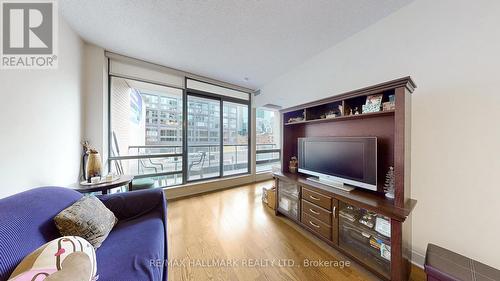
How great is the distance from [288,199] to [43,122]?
9.41 feet

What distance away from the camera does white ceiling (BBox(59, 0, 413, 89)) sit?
161 centimetres

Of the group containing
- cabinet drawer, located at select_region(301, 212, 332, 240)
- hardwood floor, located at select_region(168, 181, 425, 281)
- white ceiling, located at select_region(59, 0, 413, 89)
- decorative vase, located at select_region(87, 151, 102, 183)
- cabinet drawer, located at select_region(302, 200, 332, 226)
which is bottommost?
hardwood floor, located at select_region(168, 181, 425, 281)

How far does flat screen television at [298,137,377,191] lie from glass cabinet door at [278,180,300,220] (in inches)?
13.1

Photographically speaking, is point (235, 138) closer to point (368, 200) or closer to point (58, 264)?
point (368, 200)

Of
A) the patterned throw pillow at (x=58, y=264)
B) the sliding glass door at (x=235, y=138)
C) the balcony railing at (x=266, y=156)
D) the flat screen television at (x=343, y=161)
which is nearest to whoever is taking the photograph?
the patterned throw pillow at (x=58, y=264)

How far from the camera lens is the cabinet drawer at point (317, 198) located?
1728 millimetres

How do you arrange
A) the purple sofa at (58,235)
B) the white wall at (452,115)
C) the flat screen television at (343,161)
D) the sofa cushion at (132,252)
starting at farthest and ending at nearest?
the flat screen television at (343,161) < the white wall at (452,115) < the sofa cushion at (132,252) < the purple sofa at (58,235)

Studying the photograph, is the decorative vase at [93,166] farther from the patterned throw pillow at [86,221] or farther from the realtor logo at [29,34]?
the realtor logo at [29,34]

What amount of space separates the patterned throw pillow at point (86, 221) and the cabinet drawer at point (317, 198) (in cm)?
195

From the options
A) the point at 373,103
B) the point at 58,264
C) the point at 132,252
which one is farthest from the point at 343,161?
the point at 58,264

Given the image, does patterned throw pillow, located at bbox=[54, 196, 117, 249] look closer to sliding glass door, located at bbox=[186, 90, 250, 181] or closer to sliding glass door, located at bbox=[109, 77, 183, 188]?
sliding glass door, located at bbox=[109, 77, 183, 188]

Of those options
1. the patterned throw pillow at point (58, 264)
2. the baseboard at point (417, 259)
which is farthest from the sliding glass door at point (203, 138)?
the baseboard at point (417, 259)

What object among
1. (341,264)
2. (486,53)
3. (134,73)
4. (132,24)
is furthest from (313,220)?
(134,73)

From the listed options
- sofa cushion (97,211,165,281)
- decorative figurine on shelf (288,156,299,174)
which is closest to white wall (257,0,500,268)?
decorative figurine on shelf (288,156,299,174)
